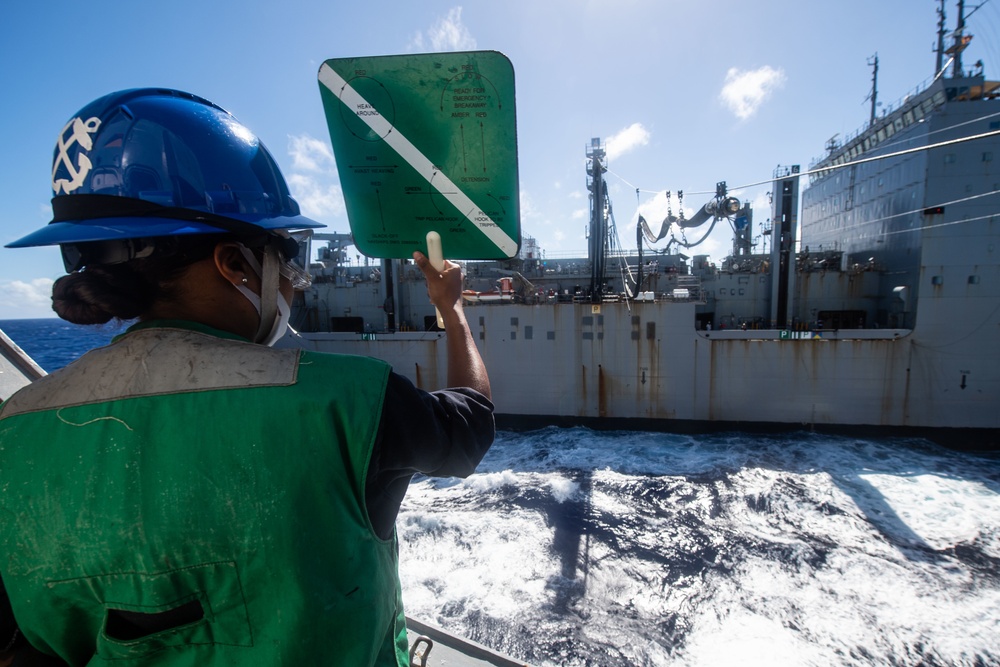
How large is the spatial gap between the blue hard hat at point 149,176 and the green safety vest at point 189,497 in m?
0.32

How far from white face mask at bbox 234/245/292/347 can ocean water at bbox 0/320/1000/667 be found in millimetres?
4188

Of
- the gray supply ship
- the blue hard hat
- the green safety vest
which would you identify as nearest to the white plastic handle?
the blue hard hat

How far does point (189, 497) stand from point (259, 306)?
1.80 ft

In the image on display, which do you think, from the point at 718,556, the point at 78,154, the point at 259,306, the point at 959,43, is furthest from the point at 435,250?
the point at 959,43

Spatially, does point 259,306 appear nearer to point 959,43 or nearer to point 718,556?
point 718,556

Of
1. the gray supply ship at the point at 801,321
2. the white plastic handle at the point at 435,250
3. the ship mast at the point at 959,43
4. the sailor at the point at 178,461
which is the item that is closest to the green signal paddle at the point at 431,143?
the white plastic handle at the point at 435,250

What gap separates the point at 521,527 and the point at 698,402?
9.59 meters

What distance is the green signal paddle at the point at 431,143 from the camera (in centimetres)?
154

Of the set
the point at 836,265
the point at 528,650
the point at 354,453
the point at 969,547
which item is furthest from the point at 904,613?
the point at 836,265

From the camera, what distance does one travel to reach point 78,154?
3.50 feet

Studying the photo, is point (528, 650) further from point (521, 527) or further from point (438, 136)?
point (438, 136)

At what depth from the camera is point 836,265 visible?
19.2 meters

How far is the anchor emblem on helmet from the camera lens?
Answer: 1055 millimetres

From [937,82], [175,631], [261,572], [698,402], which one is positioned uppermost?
[937,82]
